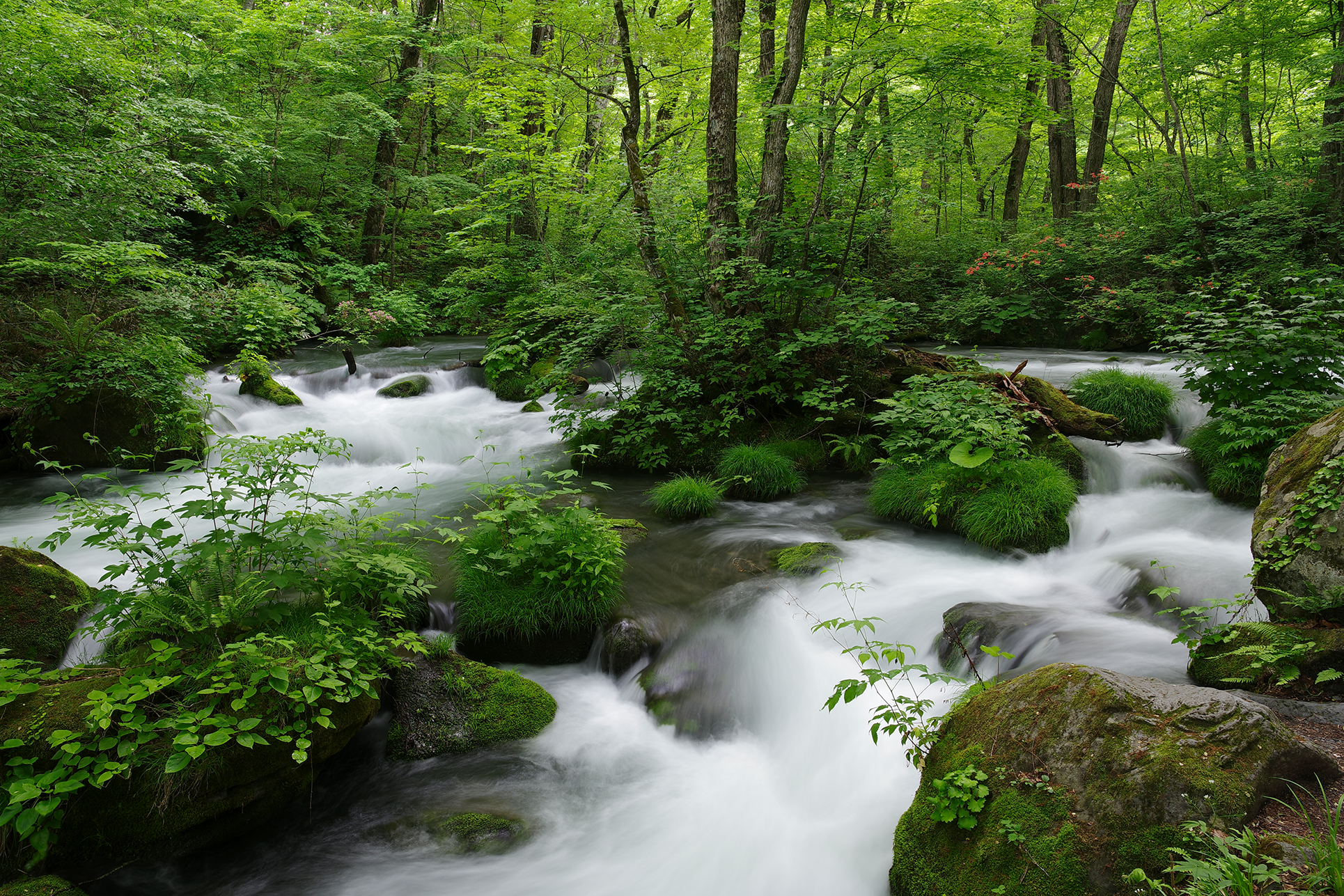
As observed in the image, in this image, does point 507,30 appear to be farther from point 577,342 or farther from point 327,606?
point 327,606

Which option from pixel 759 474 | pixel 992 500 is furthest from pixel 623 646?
pixel 992 500

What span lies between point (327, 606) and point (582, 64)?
1482 centimetres

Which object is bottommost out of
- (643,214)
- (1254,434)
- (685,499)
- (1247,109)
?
(685,499)

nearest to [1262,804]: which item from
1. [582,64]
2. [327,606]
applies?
[327,606]

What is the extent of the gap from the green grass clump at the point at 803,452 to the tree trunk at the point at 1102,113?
10.1 meters

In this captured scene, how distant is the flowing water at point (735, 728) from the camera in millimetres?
3260

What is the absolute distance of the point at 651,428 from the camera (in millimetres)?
8172

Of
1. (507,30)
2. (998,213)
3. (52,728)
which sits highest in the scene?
(507,30)

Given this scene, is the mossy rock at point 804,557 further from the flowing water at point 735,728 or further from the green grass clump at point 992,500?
Answer: the green grass clump at point 992,500

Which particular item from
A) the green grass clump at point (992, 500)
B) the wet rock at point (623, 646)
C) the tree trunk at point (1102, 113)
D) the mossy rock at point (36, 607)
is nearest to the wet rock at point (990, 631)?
the green grass clump at point (992, 500)

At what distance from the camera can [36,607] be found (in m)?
4.11

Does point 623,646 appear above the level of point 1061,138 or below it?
below

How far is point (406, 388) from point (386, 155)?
9.44m

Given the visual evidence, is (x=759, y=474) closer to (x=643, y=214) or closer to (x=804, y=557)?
(x=804, y=557)
